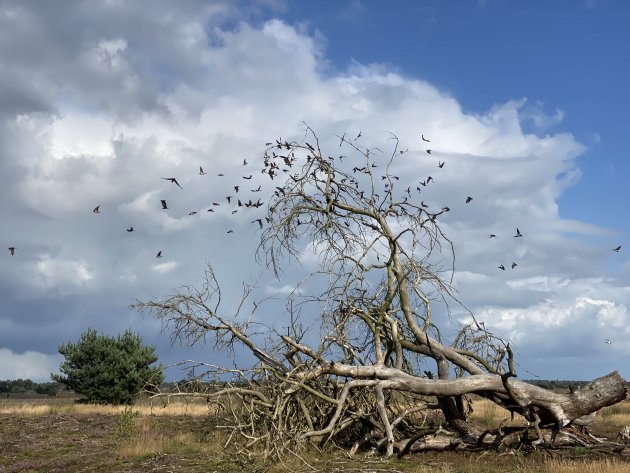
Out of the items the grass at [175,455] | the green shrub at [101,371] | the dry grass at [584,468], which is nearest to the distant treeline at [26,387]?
the green shrub at [101,371]

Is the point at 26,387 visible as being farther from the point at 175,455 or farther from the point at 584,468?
the point at 584,468

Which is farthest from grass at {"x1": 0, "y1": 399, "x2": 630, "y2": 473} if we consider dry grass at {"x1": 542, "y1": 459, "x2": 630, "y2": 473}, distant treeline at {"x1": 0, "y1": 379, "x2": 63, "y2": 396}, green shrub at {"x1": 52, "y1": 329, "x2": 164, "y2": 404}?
distant treeline at {"x1": 0, "y1": 379, "x2": 63, "y2": 396}

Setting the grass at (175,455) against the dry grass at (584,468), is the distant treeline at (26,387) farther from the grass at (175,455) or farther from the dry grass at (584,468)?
the dry grass at (584,468)

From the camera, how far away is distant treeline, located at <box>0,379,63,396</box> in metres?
62.9

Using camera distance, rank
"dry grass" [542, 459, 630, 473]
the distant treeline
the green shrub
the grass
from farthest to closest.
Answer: the distant treeline → the green shrub → the grass → "dry grass" [542, 459, 630, 473]

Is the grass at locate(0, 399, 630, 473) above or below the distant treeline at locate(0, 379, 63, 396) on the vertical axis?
below

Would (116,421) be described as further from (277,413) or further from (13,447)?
(277,413)

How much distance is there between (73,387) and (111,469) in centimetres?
1995

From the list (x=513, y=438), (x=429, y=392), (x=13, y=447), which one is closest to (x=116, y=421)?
(x=13, y=447)

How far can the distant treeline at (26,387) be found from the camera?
2478 inches

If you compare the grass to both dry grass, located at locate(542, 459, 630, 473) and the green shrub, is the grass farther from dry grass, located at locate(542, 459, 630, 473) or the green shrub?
the green shrub

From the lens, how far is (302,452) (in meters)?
13.6

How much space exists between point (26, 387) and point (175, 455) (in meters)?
59.6

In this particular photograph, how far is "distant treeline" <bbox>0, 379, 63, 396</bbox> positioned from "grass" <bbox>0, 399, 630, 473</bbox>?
44822mm
